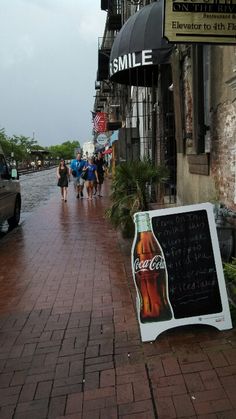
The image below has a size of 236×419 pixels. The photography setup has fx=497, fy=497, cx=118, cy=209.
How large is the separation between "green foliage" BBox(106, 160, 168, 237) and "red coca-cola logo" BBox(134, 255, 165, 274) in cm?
437

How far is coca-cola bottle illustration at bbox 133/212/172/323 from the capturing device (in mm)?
4578

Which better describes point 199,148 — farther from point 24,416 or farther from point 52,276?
point 24,416

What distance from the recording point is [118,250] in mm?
9242

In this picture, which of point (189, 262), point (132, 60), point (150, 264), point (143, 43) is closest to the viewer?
point (150, 264)

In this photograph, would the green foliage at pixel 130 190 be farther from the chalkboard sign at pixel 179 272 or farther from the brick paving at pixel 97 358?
the chalkboard sign at pixel 179 272

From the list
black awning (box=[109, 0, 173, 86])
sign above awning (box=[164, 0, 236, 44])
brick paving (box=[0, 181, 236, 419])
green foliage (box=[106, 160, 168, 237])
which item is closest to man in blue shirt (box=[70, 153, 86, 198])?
black awning (box=[109, 0, 173, 86])

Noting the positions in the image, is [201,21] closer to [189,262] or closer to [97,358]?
[189,262]

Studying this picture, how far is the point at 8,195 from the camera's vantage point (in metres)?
12.4

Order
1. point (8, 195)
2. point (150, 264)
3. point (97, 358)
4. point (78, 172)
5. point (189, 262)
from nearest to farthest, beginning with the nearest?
point (97, 358) < point (150, 264) < point (189, 262) < point (8, 195) < point (78, 172)

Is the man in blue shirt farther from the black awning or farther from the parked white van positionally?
the black awning

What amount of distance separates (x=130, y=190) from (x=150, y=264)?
487cm

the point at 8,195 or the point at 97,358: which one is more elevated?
the point at 8,195

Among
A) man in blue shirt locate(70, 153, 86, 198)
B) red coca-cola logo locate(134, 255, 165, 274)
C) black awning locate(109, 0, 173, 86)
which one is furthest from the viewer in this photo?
man in blue shirt locate(70, 153, 86, 198)

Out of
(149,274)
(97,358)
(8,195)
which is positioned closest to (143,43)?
(8,195)
